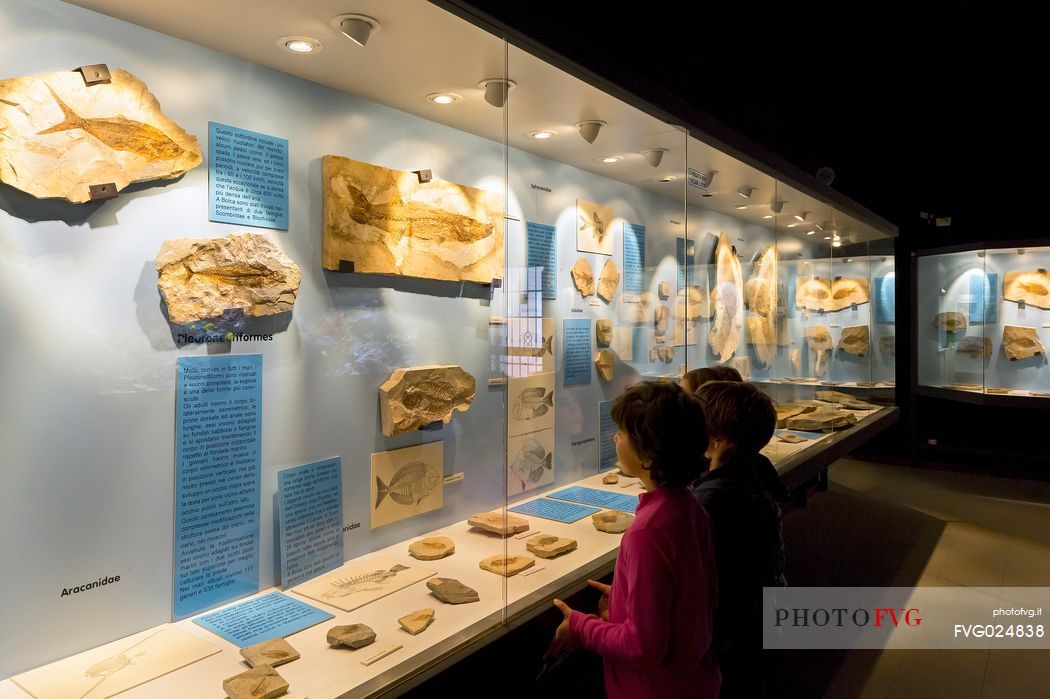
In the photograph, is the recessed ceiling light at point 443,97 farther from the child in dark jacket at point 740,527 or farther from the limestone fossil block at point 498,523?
the limestone fossil block at point 498,523

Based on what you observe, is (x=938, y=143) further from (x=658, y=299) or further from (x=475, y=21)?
(x=475, y=21)

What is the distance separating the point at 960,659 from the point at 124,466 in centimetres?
359

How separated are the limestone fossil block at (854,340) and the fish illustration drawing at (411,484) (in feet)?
13.7

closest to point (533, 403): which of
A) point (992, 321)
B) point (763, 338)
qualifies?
point (763, 338)

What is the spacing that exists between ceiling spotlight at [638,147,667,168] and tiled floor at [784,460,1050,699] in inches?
93.5

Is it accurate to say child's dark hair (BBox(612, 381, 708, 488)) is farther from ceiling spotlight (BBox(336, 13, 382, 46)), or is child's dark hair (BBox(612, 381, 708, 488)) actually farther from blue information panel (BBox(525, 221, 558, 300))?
ceiling spotlight (BBox(336, 13, 382, 46))

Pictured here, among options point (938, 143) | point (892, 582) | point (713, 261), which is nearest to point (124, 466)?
point (713, 261)

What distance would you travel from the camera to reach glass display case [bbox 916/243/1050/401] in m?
6.62

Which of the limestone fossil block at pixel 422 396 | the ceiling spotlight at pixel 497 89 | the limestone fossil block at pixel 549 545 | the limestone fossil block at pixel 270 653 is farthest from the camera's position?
the limestone fossil block at pixel 422 396

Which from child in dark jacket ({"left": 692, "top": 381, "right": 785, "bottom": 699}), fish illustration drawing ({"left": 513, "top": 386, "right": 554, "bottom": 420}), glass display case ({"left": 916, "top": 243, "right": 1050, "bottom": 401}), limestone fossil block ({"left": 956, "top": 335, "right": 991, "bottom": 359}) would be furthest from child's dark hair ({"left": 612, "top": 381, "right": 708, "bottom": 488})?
limestone fossil block ({"left": 956, "top": 335, "right": 991, "bottom": 359})

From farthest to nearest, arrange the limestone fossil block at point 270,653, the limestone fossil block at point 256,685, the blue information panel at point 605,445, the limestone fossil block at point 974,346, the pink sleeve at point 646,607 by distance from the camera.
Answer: the limestone fossil block at point 974,346
the blue information panel at point 605,445
the limestone fossil block at point 270,653
the limestone fossil block at point 256,685
the pink sleeve at point 646,607

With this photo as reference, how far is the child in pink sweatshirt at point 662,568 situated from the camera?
1.33m

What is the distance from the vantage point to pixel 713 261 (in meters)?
3.53

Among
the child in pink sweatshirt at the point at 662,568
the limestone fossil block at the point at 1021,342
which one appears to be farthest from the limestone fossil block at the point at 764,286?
the limestone fossil block at the point at 1021,342
